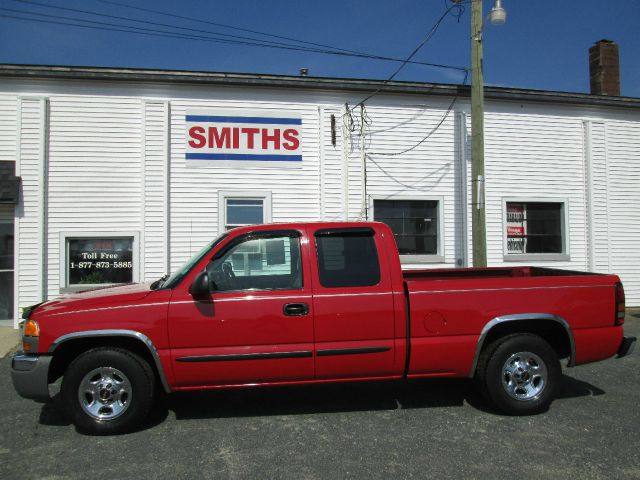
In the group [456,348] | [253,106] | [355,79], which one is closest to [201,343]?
[456,348]

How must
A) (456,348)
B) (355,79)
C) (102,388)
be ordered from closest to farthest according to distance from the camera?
(102,388), (456,348), (355,79)

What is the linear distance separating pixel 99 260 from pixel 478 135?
24.8ft

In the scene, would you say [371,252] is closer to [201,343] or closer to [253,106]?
[201,343]

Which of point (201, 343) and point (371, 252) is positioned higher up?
point (371, 252)

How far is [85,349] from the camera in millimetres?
4336

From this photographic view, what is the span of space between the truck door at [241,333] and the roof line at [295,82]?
640 cm

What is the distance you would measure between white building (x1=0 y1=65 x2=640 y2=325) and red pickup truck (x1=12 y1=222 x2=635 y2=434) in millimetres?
5093

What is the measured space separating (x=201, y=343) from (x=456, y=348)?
2.33m

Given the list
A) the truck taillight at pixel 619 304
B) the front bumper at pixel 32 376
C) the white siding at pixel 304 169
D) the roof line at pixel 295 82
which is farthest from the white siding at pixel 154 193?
the truck taillight at pixel 619 304

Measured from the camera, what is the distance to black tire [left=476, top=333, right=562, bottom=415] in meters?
4.50

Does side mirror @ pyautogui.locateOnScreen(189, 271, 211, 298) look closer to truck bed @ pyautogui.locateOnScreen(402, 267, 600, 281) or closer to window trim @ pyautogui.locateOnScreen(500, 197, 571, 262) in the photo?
truck bed @ pyautogui.locateOnScreen(402, 267, 600, 281)

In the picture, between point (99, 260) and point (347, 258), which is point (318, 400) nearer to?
point (347, 258)

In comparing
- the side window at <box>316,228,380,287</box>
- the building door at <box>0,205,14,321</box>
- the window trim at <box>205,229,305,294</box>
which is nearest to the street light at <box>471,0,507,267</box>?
the side window at <box>316,228,380,287</box>

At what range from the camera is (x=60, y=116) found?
30.4 ft
